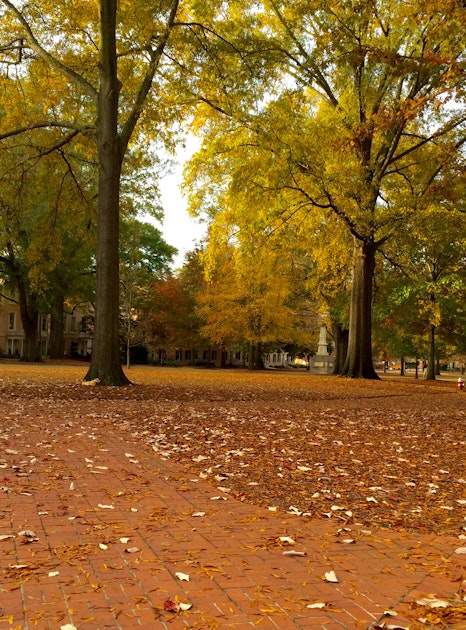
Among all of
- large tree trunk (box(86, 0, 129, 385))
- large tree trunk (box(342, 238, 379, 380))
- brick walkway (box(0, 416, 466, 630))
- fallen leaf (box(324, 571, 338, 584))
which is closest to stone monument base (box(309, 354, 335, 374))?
large tree trunk (box(342, 238, 379, 380))

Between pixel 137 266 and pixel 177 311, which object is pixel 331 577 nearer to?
pixel 137 266

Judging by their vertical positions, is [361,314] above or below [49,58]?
below

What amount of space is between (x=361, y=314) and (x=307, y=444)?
18.0 metres

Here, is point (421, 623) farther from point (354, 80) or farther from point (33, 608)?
point (354, 80)

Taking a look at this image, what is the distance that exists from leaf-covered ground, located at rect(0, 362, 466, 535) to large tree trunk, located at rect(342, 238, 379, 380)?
9.55 m

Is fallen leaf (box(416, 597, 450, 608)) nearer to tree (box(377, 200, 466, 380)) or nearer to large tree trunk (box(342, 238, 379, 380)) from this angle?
tree (box(377, 200, 466, 380))

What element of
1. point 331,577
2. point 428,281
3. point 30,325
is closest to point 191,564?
point 331,577

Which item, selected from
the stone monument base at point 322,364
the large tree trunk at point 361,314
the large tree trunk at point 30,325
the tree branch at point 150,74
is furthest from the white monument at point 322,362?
the tree branch at point 150,74

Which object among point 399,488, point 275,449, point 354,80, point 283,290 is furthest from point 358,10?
point 283,290

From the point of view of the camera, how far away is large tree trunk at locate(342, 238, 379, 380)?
2577 cm

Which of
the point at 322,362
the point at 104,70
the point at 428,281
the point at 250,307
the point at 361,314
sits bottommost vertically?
the point at 322,362

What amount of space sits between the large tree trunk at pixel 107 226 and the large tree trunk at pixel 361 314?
39.2 feet

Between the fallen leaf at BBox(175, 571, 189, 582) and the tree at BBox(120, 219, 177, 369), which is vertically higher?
the tree at BBox(120, 219, 177, 369)

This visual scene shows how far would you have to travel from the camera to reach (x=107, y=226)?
16875 millimetres
